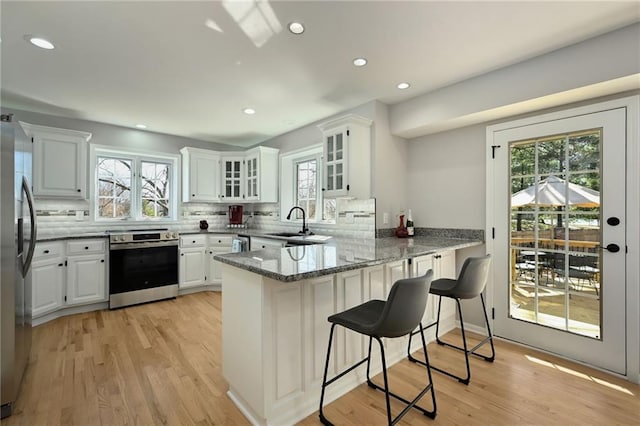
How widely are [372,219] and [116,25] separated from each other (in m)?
2.69

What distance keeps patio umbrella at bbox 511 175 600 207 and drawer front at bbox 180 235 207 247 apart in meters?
4.00

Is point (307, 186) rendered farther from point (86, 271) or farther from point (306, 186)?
point (86, 271)

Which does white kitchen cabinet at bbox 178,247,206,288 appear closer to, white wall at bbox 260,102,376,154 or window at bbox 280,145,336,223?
window at bbox 280,145,336,223

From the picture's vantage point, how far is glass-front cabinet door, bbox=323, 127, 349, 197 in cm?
316

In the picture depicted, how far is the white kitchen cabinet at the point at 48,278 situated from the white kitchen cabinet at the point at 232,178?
87.6 inches

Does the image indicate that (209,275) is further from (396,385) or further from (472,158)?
(472,158)

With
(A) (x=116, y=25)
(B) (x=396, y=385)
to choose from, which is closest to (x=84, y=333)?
(A) (x=116, y=25)

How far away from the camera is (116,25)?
1.98m

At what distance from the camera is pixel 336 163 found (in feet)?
10.8

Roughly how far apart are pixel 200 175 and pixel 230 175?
48 centimetres

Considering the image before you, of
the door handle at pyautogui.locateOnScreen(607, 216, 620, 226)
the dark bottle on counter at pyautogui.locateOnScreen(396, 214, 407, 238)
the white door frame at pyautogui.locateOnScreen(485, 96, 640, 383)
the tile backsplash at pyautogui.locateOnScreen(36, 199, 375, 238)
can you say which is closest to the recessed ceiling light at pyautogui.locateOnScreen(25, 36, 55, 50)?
the tile backsplash at pyautogui.locateOnScreen(36, 199, 375, 238)

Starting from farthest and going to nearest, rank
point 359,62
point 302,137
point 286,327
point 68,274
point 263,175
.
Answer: point 263,175 < point 302,137 < point 68,274 < point 359,62 < point 286,327

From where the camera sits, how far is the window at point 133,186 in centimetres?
427

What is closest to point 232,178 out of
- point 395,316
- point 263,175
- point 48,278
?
point 263,175
